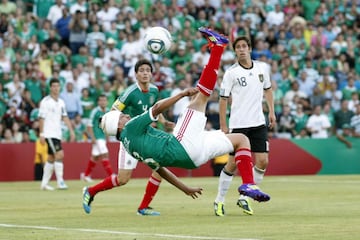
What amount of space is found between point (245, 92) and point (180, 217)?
2.39 m

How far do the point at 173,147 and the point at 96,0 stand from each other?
21.5 m

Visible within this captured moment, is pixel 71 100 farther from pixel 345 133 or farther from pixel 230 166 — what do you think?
pixel 230 166

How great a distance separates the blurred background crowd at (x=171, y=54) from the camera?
3086 centimetres

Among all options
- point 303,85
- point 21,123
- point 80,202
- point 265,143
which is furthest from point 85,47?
point 265,143

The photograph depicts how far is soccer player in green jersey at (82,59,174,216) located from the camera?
15781 millimetres

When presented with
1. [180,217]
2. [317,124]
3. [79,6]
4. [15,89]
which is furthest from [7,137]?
[180,217]

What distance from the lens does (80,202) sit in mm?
19469

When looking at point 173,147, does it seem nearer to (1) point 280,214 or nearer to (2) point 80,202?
(1) point 280,214

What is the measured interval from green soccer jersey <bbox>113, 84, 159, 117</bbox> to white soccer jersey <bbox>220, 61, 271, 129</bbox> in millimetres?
1198

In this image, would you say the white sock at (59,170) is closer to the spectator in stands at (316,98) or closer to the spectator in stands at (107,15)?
the spectator in stands at (107,15)

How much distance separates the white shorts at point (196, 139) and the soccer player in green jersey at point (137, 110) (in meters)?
2.04

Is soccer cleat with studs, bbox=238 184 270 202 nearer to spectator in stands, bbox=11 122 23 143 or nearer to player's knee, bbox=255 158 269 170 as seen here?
player's knee, bbox=255 158 269 170

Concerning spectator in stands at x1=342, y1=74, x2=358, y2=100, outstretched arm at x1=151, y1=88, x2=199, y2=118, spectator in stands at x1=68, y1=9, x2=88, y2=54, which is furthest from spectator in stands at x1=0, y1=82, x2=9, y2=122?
outstretched arm at x1=151, y1=88, x2=199, y2=118

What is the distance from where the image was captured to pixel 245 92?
16359 mm
